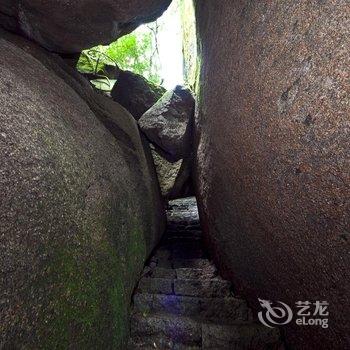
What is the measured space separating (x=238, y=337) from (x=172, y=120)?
3.40 m

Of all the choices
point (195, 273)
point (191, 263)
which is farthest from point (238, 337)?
point (191, 263)

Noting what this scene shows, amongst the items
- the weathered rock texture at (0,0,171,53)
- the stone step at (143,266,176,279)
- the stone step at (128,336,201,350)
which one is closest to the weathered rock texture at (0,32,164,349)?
the weathered rock texture at (0,0,171,53)

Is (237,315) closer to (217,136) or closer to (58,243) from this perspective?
(217,136)

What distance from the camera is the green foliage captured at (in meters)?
6.62

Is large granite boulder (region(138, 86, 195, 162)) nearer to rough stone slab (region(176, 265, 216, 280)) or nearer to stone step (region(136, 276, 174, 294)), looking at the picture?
rough stone slab (region(176, 265, 216, 280))

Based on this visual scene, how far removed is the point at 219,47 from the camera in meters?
3.42

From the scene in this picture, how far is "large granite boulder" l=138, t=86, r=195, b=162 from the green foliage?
4.92 feet

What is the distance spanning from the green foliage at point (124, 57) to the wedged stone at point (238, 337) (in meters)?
4.83

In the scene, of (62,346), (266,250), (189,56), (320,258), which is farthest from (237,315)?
(189,56)

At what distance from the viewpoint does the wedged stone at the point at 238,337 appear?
10.7 ft

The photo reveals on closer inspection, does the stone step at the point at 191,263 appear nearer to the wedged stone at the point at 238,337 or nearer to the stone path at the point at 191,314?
the stone path at the point at 191,314

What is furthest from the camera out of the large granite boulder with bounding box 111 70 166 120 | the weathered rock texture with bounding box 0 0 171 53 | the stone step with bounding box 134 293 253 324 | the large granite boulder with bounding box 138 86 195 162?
the large granite boulder with bounding box 111 70 166 120

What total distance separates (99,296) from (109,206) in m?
0.78

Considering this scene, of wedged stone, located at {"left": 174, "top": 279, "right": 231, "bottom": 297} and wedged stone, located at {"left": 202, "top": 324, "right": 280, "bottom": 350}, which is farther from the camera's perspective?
wedged stone, located at {"left": 174, "top": 279, "right": 231, "bottom": 297}
